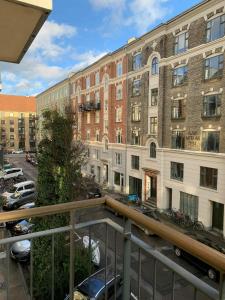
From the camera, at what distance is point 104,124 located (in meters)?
34.0

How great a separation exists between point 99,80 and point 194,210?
68.2 ft

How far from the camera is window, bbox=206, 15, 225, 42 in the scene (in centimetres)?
1803

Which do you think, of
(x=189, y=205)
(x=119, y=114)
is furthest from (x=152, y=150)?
A: (x=119, y=114)

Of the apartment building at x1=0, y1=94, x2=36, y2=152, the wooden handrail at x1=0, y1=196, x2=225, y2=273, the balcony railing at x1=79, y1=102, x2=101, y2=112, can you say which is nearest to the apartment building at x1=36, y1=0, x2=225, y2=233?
the balcony railing at x1=79, y1=102, x2=101, y2=112

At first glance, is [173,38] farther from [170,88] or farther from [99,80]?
[99,80]

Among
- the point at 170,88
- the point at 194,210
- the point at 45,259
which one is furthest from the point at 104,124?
the point at 45,259

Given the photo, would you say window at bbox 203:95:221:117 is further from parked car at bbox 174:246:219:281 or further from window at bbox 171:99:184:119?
parked car at bbox 174:246:219:281

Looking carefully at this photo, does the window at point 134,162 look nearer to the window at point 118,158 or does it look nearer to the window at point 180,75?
the window at point 118,158

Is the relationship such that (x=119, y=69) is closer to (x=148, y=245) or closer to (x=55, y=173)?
(x=55, y=173)

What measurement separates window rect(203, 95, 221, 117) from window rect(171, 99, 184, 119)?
94.3 inches

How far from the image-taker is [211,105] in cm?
1916

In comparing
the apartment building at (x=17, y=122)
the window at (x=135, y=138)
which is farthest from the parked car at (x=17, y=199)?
the apartment building at (x=17, y=122)

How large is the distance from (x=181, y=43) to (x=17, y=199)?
19403mm

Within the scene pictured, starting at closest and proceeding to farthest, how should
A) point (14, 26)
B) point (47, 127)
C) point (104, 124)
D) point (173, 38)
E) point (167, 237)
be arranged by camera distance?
point (167, 237) → point (14, 26) → point (47, 127) → point (173, 38) → point (104, 124)
